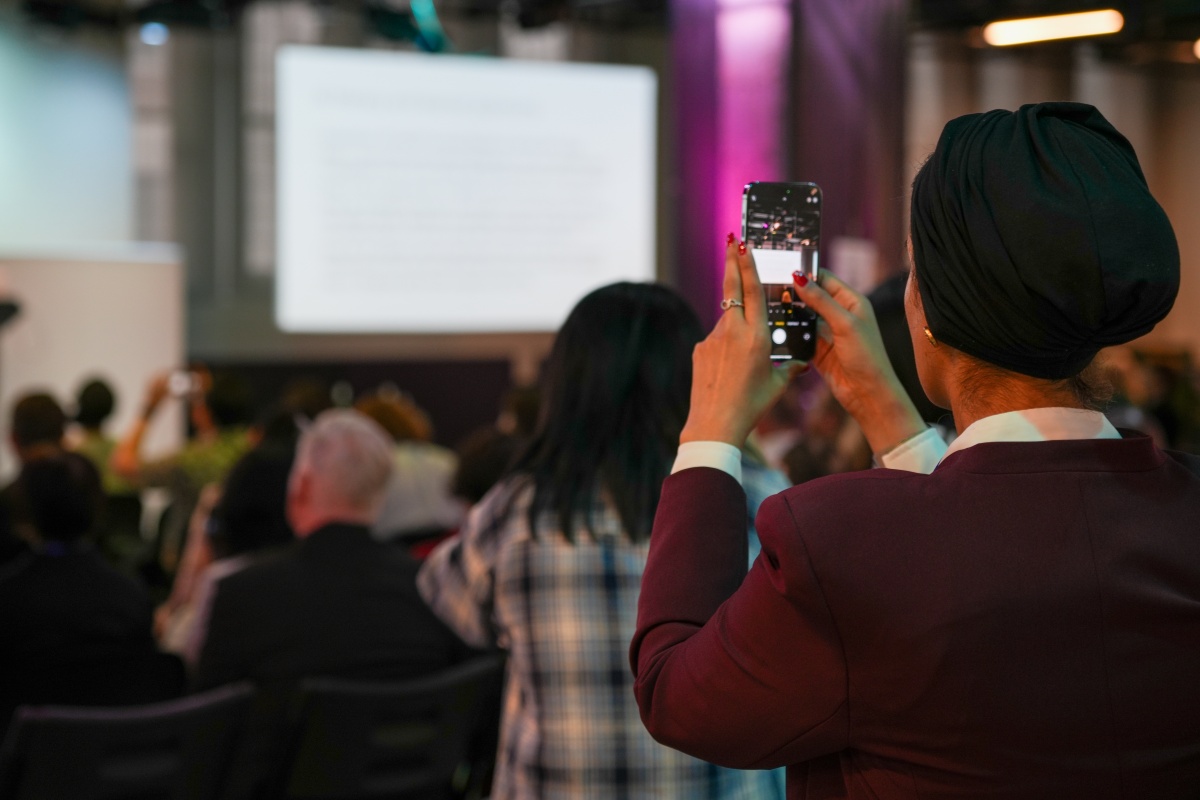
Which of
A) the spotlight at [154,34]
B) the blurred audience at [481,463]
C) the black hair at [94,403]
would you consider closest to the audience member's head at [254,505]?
the blurred audience at [481,463]

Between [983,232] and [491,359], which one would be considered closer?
[983,232]

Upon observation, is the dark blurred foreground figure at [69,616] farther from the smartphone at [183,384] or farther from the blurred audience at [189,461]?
the smartphone at [183,384]

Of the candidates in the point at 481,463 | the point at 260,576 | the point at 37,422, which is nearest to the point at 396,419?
the point at 37,422

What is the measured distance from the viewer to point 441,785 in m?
2.55

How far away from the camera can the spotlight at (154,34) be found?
309 inches

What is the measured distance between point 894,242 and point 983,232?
325 centimetres

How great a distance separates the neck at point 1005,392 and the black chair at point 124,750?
5.90ft

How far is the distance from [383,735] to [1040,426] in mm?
1902

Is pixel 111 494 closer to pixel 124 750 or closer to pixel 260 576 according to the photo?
pixel 260 576

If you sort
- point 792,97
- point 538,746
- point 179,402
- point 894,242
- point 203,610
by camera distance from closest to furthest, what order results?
point 538,746, point 203,610, point 792,97, point 894,242, point 179,402

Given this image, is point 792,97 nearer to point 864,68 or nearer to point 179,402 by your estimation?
point 864,68

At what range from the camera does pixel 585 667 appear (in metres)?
1.49

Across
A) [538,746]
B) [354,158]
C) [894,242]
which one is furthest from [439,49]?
[538,746]

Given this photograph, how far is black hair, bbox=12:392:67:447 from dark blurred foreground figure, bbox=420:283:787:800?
9.31 feet
